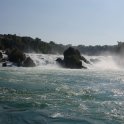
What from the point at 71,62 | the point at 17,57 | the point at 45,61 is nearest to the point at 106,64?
the point at 71,62

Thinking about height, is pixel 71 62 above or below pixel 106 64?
above

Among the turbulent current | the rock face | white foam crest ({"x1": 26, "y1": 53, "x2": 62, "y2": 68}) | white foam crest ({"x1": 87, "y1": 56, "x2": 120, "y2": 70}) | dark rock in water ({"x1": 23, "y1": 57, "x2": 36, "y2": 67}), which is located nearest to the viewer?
the turbulent current

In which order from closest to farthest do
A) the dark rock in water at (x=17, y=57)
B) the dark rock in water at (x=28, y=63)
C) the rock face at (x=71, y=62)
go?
the dark rock in water at (x=28, y=63), the dark rock in water at (x=17, y=57), the rock face at (x=71, y=62)

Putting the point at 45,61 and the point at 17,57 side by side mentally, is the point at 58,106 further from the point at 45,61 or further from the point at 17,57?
the point at 45,61

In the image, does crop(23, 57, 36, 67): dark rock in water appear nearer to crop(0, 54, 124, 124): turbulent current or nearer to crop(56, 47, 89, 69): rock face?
crop(56, 47, 89, 69): rock face

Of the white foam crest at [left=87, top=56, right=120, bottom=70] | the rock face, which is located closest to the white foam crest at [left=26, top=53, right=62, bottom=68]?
the rock face

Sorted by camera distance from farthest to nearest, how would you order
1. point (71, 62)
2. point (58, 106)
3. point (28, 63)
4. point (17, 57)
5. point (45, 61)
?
1. point (45, 61)
2. point (71, 62)
3. point (17, 57)
4. point (28, 63)
5. point (58, 106)

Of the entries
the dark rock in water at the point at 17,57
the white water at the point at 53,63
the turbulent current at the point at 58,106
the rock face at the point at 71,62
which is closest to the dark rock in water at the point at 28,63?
the dark rock in water at the point at 17,57

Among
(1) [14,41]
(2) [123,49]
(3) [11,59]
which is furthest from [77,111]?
(2) [123,49]

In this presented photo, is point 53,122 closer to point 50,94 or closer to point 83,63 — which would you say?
point 50,94

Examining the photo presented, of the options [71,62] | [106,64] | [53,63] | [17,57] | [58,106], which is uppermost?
[17,57]

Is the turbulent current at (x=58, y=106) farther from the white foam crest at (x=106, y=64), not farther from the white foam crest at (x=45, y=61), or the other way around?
the white foam crest at (x=106, y=64)

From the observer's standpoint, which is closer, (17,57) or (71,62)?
(17,57)

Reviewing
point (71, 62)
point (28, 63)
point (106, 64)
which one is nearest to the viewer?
point (28, 63)
